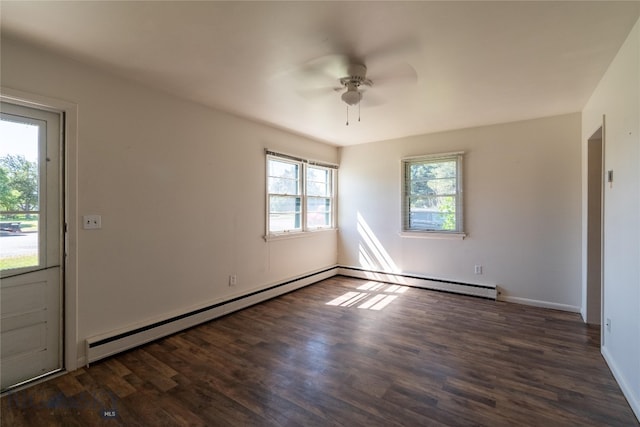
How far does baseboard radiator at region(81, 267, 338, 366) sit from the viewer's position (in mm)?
2449

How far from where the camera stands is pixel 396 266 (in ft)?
16.3

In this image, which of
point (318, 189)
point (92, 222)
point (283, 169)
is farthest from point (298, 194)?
point (92, 222)

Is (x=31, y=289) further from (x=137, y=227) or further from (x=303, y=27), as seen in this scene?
(x=303, y=27)

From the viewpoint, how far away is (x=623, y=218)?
6.71ft

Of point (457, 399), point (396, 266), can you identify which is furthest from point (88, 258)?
point (396, 266)

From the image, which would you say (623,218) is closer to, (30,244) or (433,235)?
(433,235)

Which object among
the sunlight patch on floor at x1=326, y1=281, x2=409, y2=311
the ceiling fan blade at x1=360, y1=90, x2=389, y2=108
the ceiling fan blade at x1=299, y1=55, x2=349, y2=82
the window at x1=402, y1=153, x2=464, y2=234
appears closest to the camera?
the ceiling fan blade at x1=299, y1=55, x2=349, y2=82

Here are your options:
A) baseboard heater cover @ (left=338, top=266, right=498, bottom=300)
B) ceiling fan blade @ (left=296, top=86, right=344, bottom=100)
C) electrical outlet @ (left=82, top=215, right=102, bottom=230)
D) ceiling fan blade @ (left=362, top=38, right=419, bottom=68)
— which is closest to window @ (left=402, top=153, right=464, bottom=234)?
baseboard heater cover @ (left=338, top=266, right=498, bottom=300)

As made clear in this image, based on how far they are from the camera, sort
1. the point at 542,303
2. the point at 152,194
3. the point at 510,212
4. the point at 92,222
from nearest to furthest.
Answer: the point at 92,222, the point at 152,194, the point at 542,303, the point at 510,212

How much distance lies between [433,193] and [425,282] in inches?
56.0

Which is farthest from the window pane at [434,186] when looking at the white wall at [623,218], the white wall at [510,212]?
the white wall at [623,218]

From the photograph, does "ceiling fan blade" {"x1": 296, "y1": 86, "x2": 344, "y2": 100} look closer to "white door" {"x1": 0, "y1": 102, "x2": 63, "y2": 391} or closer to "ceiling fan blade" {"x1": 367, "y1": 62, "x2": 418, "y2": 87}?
"ceiling fan blade" {"x1": 367, "y1": 62, "x2": 418, "y2": 87}

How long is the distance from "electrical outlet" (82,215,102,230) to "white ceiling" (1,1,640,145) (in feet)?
4.15

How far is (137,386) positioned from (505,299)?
436 centimetres
